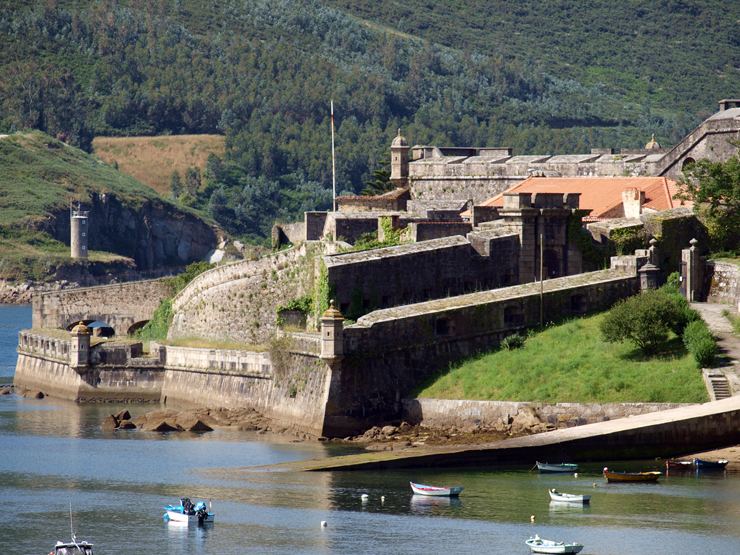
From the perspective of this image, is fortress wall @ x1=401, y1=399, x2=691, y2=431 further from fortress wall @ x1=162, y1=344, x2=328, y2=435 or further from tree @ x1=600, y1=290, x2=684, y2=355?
tree @ x1=600, y1=290, x2=684, y2=355

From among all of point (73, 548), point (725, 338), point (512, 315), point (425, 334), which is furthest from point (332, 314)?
point (73, 548)

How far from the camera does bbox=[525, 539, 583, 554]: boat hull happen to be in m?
27.8

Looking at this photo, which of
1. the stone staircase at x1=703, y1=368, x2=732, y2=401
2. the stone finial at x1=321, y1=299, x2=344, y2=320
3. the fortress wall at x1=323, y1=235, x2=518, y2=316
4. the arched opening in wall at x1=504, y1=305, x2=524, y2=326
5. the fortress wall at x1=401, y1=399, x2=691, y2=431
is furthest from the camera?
the fortress wall at x1=323, y1=235, x2=518, y2=316

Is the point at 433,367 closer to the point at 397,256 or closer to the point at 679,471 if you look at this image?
the point at 397,256

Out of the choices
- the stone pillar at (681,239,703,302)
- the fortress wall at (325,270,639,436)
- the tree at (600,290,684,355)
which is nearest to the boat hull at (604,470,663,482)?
the tree at (600,290,684,355)

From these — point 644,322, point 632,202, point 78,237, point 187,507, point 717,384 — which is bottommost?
point 187,507

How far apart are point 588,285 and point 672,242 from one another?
5970 mm

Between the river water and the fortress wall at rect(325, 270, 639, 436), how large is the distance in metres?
2.06

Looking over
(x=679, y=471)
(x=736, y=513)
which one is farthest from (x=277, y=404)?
(x=736, y=513)

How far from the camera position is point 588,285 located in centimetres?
4500

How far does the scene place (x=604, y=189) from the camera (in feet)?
194

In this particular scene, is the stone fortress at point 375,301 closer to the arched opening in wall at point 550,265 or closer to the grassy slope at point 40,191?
the arched opening in wall at point 550,265

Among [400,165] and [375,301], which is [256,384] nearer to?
[375,301]

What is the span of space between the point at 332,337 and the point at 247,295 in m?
15.7
